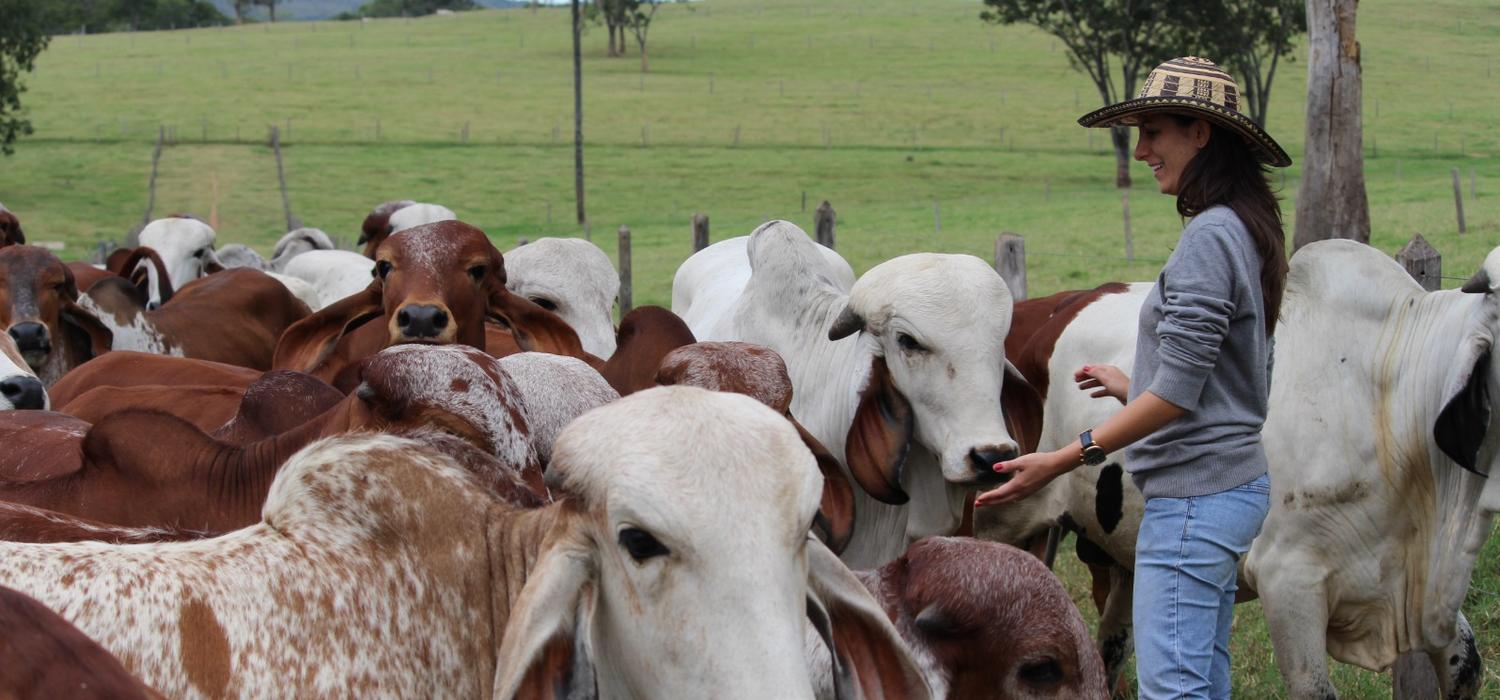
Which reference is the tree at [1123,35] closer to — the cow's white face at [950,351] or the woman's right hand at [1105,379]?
the cow's white face at [950,351]

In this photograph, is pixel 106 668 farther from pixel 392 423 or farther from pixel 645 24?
pixel 645 24

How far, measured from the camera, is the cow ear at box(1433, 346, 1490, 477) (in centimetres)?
474

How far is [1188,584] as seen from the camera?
3.81 metres

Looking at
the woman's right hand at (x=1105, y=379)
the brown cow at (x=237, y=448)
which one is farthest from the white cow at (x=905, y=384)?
the brown cow at (x=237, y=448)

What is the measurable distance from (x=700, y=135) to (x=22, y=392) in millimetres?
48541

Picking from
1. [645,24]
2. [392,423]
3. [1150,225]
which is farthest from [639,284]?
[645,24]

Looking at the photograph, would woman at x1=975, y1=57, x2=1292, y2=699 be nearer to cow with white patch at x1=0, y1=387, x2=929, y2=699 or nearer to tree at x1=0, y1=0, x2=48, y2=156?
cow with white patch at x1=0, y1=387, x2=929, y2=699

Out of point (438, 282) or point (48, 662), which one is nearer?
point (48, 662)

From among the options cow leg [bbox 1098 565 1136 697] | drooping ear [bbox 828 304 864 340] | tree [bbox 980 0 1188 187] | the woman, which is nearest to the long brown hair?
the woman

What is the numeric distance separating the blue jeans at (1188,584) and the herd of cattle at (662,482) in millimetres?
394

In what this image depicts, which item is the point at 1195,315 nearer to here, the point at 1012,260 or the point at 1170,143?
the point at 1170,143

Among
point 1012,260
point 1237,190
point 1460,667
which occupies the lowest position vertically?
point 1460,667

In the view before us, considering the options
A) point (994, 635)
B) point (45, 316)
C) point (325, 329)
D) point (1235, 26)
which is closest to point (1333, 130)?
point (325, 329)

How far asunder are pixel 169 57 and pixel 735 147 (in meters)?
33.1
